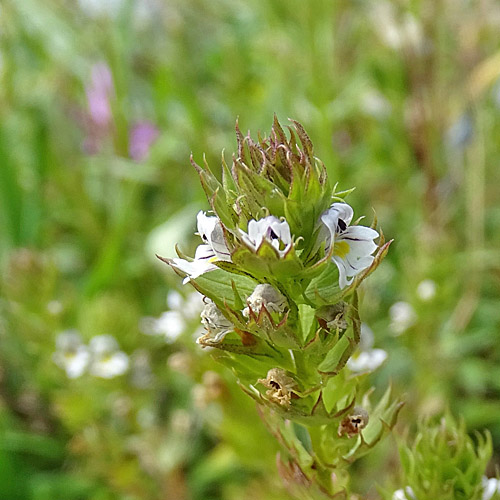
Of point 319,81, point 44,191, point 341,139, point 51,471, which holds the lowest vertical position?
point 51,471

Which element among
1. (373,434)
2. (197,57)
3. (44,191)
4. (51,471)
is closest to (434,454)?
(373,434)

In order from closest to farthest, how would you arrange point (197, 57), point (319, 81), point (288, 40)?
point (319, 81) < point (288, 40) < point (197, 57)

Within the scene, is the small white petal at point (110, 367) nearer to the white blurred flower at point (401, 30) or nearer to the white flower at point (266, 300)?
the white flower at point (266, 300)

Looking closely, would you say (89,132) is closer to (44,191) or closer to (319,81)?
(44,191)

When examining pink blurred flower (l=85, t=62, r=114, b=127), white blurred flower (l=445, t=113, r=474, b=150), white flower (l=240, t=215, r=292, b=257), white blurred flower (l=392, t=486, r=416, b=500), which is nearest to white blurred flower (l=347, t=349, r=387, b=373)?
white blurred flower (l=392, t=486, r=416, b=500)

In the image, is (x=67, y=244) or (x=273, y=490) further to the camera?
(x=67, y=244)

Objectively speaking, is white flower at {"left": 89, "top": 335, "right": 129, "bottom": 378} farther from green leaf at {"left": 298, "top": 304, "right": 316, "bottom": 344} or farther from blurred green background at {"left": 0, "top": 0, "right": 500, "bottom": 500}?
green leaf at {"left": 298, "top": 304, "right": 316, "bottom": 344}

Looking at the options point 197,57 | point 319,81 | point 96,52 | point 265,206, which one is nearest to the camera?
point 265,206
